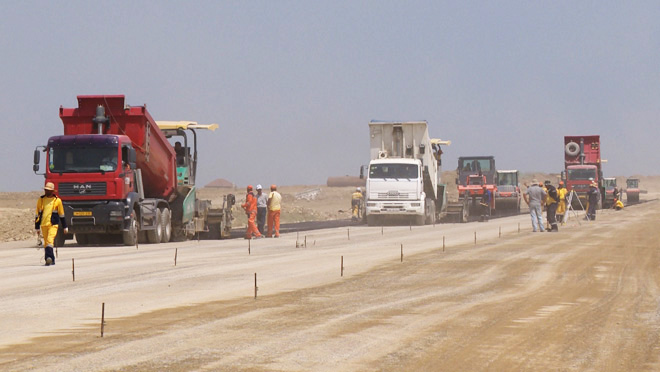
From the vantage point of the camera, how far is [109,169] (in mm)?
24609

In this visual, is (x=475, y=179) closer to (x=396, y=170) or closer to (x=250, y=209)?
(x=396, y=170)

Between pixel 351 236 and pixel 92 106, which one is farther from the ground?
pixel 92 106

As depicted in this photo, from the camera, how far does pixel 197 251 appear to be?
74.3ft

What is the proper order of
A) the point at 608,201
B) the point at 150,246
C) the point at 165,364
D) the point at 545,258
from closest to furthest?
the point at 165,364 < the point at 545,258 < the point at 150,246 < the point at 608,201

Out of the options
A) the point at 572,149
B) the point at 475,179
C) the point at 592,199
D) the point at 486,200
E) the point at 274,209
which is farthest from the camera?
the point at 572,149

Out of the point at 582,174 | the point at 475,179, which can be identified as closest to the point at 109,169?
the point at 475,179

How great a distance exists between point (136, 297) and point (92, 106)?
1327 cm

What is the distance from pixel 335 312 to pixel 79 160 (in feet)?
48.3

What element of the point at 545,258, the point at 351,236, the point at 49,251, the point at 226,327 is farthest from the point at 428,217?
the point at 226,327

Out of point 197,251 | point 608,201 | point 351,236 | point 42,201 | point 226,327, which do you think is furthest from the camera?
point 608,201

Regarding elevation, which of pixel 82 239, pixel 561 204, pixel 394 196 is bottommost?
pixel 82 239

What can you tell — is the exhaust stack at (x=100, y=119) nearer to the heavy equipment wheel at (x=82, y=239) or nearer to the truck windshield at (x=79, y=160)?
the truck windshield at (x=79, y=160)

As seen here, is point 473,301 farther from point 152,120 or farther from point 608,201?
point 608,201

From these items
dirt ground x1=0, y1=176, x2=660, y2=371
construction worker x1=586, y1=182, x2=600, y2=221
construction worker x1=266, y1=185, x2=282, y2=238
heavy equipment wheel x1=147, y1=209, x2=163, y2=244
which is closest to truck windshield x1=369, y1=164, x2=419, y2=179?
construction worker x1=586, y1=182, x2=600, y2=221
